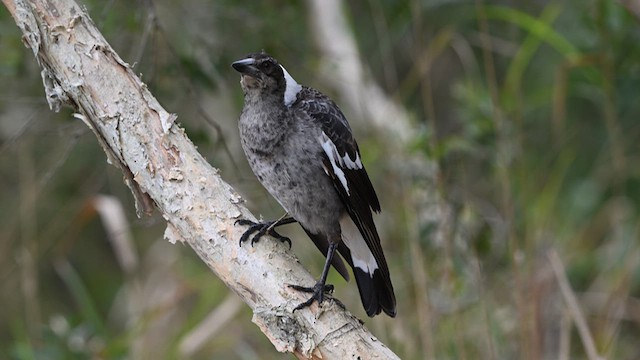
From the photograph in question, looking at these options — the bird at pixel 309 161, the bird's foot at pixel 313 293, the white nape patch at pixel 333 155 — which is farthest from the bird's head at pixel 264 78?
the bird's foot at pixel 313 293

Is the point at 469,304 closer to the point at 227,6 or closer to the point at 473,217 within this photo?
the point at 473,217

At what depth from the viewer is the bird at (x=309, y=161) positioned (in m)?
2.65

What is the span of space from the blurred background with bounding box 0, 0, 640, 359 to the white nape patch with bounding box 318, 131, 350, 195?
28 cm

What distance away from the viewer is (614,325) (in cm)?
307

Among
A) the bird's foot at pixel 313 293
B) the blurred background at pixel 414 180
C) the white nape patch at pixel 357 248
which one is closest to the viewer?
the bird's foot at pixel 313 293

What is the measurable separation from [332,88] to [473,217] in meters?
1.58

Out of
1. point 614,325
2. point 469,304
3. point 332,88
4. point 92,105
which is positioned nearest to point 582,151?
point 332,88

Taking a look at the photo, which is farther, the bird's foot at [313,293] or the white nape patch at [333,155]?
the white nape patch at [333,155]

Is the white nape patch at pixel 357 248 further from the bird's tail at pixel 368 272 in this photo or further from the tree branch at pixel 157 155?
the tree branch at pixel 157 155

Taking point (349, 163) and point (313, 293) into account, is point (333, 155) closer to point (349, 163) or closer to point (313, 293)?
point (349, 163)

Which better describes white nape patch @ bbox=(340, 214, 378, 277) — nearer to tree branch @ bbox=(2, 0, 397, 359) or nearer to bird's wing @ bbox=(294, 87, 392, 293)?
bird's wing @ bbox=(294, 87, 392, 293)

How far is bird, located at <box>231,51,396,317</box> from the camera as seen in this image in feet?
8.70

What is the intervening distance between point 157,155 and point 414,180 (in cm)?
135

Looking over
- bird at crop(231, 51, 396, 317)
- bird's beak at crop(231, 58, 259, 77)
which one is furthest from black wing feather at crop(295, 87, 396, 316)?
bird's beak at crop(231, 58, 259, 77)
